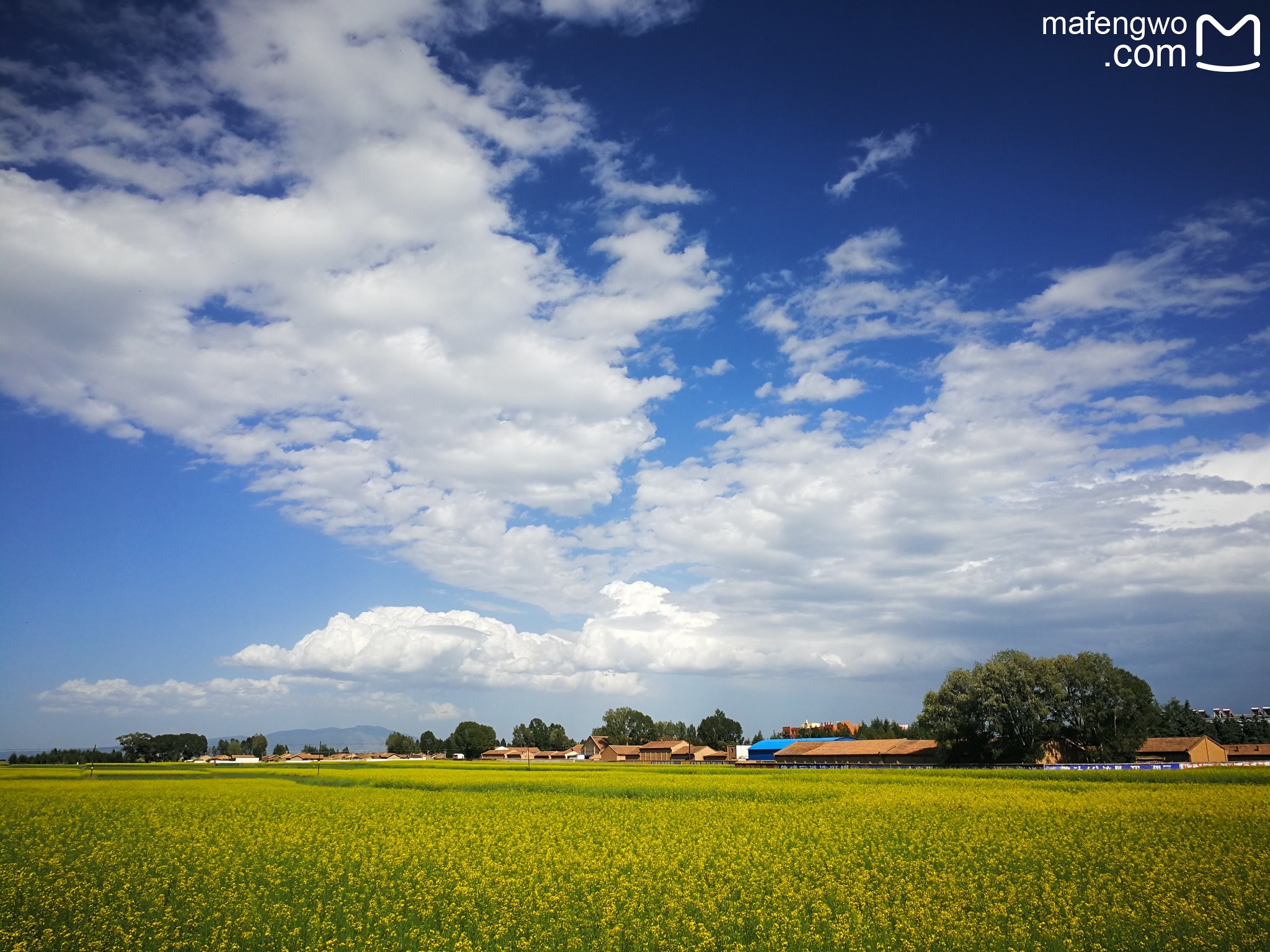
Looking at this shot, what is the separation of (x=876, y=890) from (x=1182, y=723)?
6328 inches

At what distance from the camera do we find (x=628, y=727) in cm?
19575

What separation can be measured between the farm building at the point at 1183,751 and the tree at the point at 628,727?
124069 mm

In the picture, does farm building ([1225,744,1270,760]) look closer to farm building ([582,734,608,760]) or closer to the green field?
the green field

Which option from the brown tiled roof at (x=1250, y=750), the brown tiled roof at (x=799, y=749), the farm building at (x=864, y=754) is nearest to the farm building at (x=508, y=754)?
the brown tiled roof at (x=799, y=749)

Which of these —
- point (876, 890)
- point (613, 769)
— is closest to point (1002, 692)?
point (613, 769)

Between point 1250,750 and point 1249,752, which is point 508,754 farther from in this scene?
point 1250,750

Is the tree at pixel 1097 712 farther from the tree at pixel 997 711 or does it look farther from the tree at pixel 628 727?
the tree at pixel 628 727

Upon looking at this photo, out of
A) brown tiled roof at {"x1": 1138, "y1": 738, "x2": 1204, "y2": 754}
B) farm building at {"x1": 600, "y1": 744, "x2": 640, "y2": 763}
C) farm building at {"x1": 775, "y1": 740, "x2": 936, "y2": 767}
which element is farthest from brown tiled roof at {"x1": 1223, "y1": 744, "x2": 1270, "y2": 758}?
farm building at {"x1": 600, "y1": 744, "x2": 640, "y2": 763}

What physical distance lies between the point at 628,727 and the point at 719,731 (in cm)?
2434

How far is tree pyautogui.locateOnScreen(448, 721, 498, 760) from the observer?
17162 centimetres

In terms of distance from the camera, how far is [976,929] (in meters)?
16.0

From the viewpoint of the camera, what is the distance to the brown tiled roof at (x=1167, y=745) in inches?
3543

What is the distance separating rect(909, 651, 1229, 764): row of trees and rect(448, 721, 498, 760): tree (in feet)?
378

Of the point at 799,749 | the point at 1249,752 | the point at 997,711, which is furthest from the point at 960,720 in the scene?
the point at 1249,752
